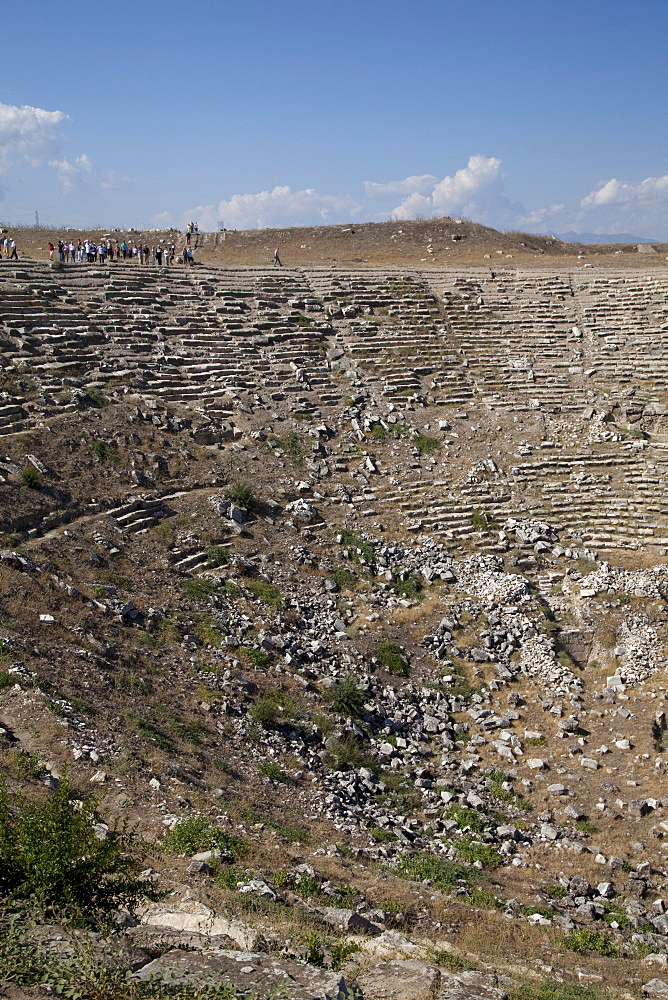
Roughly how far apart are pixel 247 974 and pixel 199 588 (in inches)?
377

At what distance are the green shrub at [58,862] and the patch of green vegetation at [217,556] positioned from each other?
966cm

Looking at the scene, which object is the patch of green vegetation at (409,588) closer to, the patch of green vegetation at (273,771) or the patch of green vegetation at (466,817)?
the patch of green vegetation at (466,817)

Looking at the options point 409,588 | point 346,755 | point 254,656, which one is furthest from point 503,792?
point 409,588

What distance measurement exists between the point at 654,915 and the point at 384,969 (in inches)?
184

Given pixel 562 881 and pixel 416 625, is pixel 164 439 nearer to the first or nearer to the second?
pixel 416 625

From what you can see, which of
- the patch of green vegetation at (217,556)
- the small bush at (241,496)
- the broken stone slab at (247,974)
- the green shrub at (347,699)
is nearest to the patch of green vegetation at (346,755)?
the green shrub at (347,699)

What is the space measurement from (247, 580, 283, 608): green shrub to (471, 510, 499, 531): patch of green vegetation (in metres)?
6.20

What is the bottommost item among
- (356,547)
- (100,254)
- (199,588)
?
(199,588)

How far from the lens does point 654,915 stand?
9031mm

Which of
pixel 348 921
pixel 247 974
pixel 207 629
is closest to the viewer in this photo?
pixel 247 974

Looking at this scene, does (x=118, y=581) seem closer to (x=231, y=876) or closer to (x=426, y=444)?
(x=231, y=876)

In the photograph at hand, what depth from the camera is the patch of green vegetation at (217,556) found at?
15.7 meters

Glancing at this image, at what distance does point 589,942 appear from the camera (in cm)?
816

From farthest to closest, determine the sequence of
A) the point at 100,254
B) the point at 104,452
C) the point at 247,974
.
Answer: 1. the point at 100,254
2. the point at 104,452
3. the point at 247,974
